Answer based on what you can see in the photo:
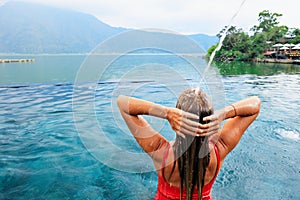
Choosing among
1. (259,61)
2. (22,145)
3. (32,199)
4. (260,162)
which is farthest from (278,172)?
(259,61)

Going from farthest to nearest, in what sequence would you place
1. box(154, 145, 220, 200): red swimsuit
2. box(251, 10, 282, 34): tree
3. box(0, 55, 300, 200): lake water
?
box(251, 10, 282, 34): tree
box(0, 55, 300, 200): lake water
box(154, 145, 220, 200): red swimsuit

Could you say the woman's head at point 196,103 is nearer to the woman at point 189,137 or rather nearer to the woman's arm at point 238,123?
the woman at point 189,137

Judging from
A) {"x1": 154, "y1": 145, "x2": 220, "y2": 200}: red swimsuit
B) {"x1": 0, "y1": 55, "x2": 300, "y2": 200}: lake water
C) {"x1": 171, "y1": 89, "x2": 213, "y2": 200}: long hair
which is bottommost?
{"x1": 0, "y1": 55, "x2": 300, "y2": 200}: lake water

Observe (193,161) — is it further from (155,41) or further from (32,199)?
(32,199)

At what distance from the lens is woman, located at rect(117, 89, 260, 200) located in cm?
101

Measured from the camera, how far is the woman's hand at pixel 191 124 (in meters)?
0.98

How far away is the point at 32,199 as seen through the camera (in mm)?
2619

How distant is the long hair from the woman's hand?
3 cm

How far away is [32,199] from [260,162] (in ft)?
9.81

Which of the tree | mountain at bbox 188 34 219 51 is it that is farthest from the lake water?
the tree

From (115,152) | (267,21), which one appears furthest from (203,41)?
(115,152)

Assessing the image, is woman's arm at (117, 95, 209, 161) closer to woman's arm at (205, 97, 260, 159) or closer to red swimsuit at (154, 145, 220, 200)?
red swimsuit at (154, 145, 220, 200)

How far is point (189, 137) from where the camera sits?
1052 millimetres

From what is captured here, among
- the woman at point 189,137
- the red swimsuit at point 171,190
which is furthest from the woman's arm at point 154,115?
the red swimsuit at point 171,190
